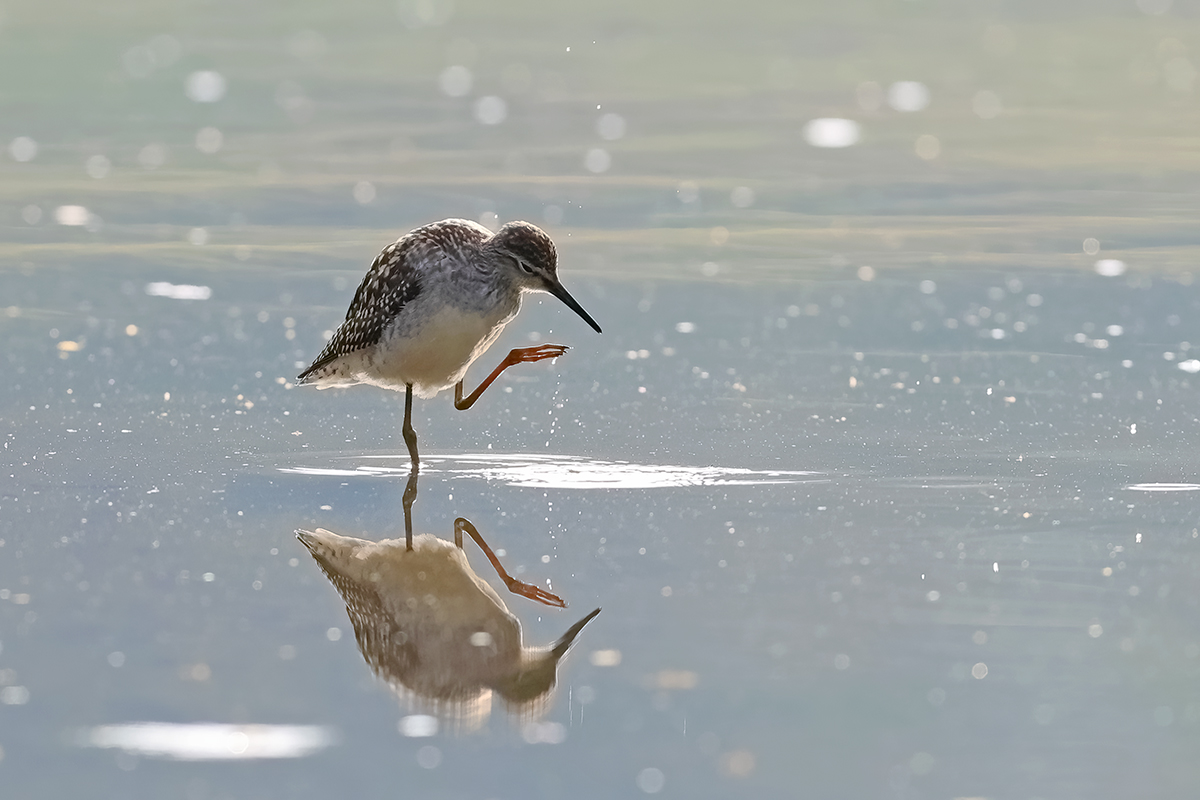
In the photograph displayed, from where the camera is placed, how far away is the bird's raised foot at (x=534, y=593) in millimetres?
5512

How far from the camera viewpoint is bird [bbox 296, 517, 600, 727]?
4.74 meters

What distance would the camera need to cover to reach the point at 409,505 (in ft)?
22.5

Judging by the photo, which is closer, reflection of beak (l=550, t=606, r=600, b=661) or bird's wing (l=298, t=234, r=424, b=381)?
reflection of beak (l=550, t=606, r=600, b=661)

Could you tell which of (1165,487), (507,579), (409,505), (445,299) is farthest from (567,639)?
(1165,487)

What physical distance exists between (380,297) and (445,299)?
0.42 metres

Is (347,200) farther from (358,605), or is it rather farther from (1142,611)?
(1142,611)

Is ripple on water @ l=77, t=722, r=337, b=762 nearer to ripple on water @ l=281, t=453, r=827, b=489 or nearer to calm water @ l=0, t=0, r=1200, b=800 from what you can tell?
calm water @ l=0, t=0, r=1200, b=800

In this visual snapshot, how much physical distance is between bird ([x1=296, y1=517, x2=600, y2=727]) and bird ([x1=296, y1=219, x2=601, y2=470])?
1.44m

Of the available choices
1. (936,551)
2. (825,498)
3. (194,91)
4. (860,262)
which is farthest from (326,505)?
(194,91)

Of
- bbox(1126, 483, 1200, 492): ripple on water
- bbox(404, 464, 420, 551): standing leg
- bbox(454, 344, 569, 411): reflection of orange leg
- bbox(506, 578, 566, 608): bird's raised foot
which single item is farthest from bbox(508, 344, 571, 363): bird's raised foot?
bbox(1126, 483, 1200, 492): ripple on water

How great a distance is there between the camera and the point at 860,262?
1103 cm

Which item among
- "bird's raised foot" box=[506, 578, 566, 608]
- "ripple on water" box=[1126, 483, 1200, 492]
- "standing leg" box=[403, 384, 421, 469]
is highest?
"bird's raised foot" box=[506, 578, 566, 608]

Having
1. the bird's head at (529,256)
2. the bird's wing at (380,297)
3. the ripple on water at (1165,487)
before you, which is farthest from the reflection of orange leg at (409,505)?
the ripple on water at (1165,487)

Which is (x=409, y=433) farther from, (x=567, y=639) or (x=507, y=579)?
(x=567, y=639)
